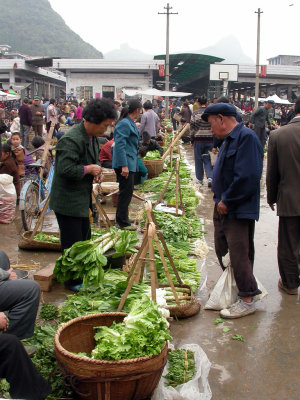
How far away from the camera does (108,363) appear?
2613 mm

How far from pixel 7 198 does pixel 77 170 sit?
3.45 metres

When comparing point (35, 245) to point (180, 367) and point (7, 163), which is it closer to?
point (7, 163)

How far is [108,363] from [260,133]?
1194 cm

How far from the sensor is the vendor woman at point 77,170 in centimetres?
431

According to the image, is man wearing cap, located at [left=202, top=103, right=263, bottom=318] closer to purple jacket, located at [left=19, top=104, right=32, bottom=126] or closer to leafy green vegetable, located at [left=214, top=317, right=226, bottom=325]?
leafy green vegetable, located at [left=214, top=317, right=226, bottom=325]

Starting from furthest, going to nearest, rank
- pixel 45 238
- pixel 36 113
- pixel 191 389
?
pixel 36 113, pixel 45 238, pixel 191 389

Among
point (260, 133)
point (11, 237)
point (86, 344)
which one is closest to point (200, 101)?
point (260, 133)

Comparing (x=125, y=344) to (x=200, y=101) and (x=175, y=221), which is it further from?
(x=200, y=101)

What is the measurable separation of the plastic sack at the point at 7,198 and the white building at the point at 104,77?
3275cm

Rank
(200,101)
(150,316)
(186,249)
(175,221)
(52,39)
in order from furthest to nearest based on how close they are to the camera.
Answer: (52,39), (200,101), (175,221), (186,249), (150,316)

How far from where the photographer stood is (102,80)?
39844 millimetres

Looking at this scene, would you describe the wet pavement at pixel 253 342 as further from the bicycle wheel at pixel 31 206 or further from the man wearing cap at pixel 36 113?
the man wearing cap at pixel 36 113

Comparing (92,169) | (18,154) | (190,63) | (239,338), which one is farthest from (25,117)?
(190,63)

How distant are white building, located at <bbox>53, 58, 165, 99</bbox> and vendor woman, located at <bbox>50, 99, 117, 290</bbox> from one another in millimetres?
35575
